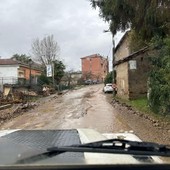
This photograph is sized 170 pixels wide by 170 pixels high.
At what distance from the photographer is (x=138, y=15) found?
2480 centimetres

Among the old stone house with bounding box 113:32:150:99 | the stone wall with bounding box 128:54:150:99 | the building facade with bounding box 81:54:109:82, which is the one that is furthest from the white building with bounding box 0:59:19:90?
the building facade with bounding box 81:54:109:82

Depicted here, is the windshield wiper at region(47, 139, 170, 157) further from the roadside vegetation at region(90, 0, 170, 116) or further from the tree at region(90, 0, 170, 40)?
the tree at region(90, 0, 170, 40)

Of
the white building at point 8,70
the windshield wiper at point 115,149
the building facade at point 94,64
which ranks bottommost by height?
the windshield wiper at point 115,149

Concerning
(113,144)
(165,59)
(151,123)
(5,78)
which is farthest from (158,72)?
(5,78)

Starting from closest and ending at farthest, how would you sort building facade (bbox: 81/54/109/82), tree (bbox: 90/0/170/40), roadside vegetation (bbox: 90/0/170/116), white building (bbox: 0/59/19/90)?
1. roadside vegetation (bbox: 90/0/170/116)
2. tree (bbox: 90/0/170/40)
3. white building (bbox: 0/59/19/90)
4. building facade (bbox: 81/54/109/82)

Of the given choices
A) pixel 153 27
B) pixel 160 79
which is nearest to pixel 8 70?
pixel 153 27

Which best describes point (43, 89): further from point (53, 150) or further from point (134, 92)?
point (53, 150)

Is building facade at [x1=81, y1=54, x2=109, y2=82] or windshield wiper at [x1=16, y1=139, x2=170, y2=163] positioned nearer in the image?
windshield wiper at [x1=16, y1=139, x2=170, y2=163]

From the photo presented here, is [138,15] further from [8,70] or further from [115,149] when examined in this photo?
[8,70]

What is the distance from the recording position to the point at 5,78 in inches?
3063

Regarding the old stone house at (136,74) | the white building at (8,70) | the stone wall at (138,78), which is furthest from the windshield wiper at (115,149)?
the white building at (8,70)

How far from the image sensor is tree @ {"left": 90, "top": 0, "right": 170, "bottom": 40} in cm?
2317

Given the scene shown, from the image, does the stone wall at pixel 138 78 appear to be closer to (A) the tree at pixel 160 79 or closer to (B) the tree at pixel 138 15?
(B) the tree at pixel 138 15

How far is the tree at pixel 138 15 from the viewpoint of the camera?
23172mm
